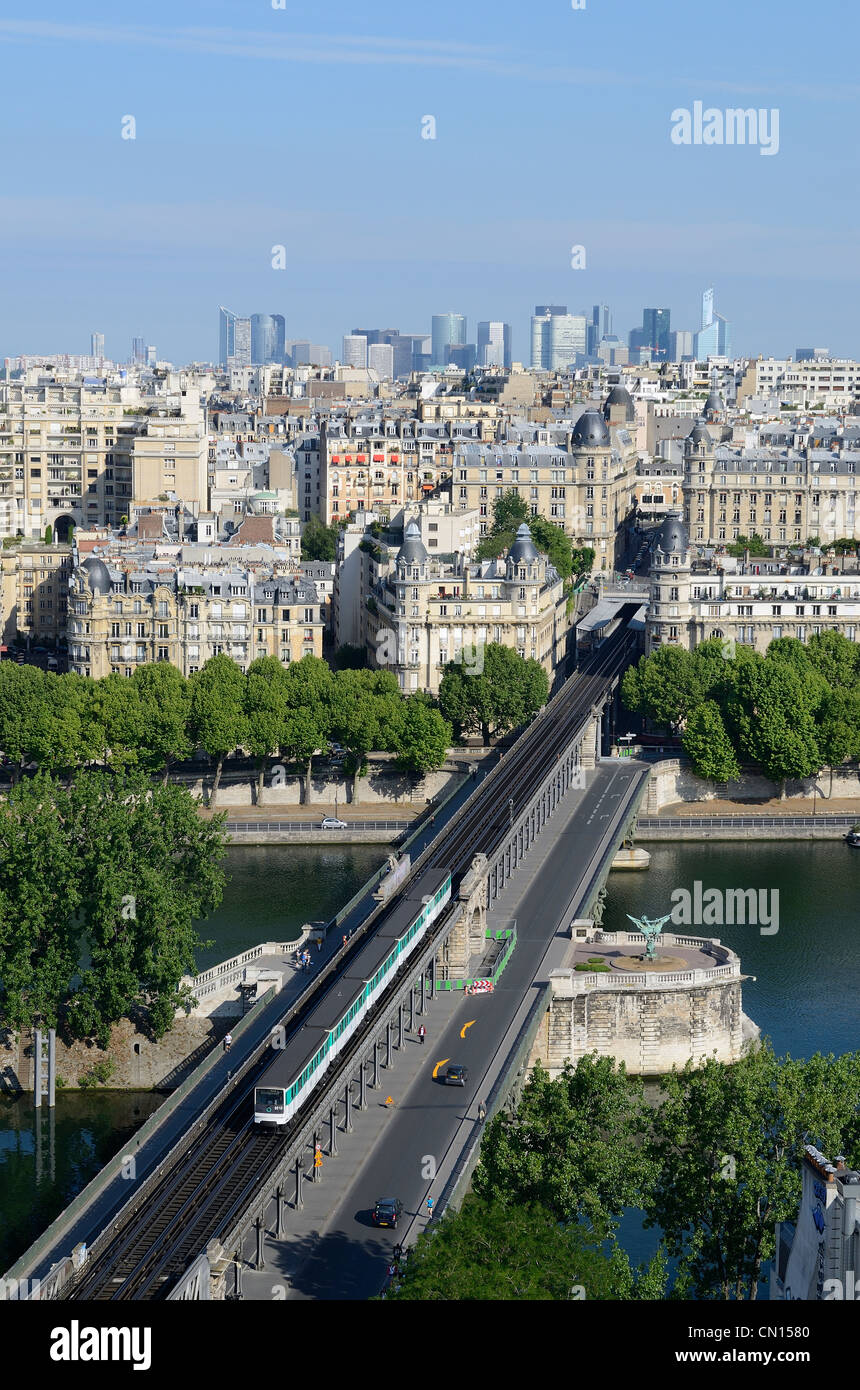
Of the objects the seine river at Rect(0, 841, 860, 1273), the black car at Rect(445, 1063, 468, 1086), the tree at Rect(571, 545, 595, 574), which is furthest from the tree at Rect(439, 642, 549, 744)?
the black car at Rect(445, 1063, 468, 1086)

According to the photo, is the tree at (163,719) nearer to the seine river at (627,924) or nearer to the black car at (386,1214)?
the seine river at (627,924)

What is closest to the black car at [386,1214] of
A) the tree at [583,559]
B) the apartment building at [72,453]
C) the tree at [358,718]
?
the tree at [358,718]

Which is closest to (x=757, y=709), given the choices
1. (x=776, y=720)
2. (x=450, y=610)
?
(x=776, y=720)

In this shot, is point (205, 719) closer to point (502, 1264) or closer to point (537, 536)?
point (537, 536)

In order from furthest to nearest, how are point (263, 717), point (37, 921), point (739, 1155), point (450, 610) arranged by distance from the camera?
1. point (450, 610)
2. point (263, 717)
3. point (37, 921)
4. point (739, 1155)

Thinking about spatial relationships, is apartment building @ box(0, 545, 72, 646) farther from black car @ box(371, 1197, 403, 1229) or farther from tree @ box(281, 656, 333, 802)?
black car @ box(371, 1197, 403, 1229)

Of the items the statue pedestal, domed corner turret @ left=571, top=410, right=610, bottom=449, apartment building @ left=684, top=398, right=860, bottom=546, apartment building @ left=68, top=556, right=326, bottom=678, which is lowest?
the statue pedestal
